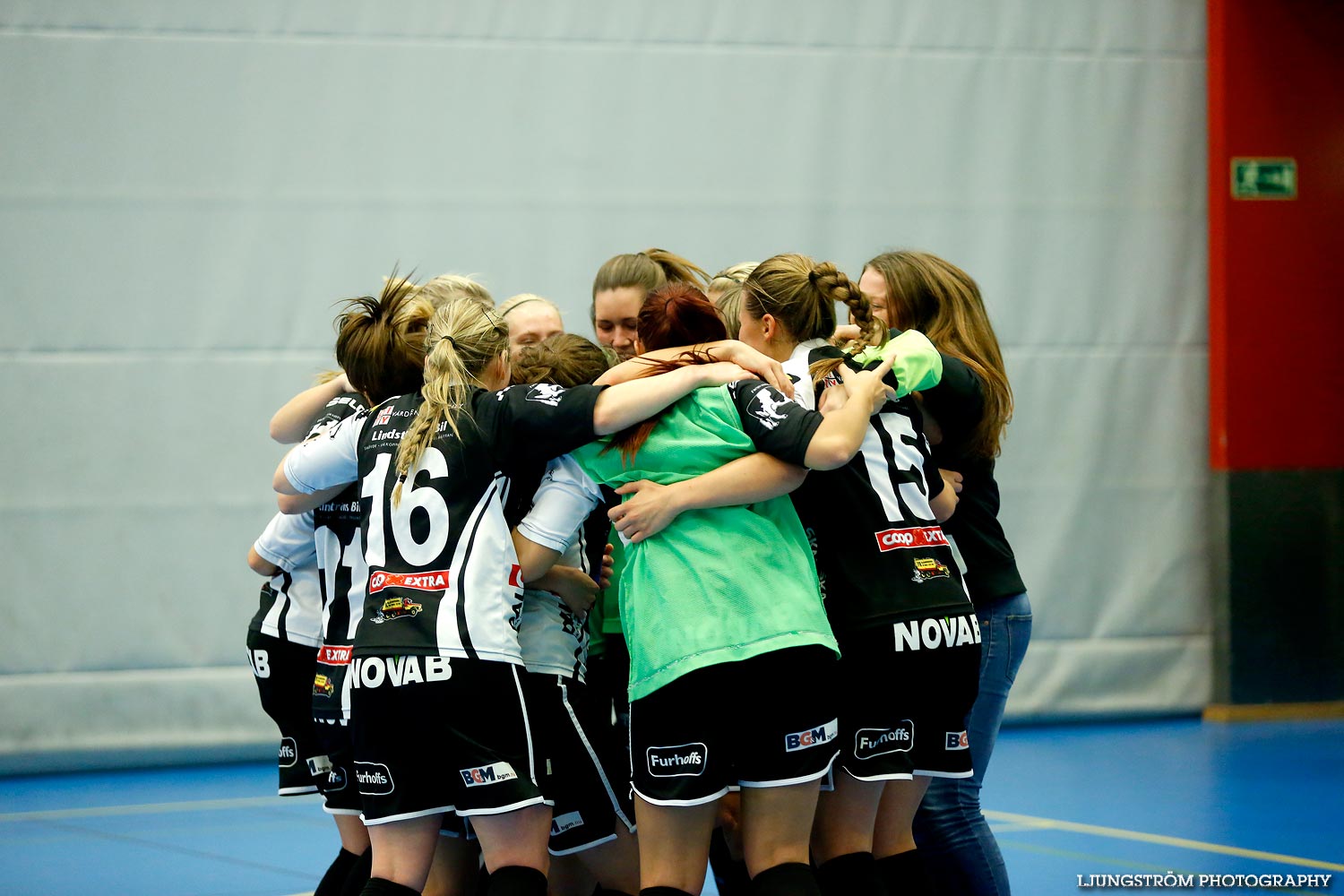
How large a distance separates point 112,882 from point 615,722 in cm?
234

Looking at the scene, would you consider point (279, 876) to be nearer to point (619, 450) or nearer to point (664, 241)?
point (619, 450)

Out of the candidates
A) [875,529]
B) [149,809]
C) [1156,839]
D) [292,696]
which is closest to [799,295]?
[875,529]

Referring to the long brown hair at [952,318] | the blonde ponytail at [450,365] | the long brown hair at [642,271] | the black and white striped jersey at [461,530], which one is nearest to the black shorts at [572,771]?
the black and white striped jersey at [461,530]

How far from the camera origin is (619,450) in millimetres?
2568

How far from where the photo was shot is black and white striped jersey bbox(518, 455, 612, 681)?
265 cm

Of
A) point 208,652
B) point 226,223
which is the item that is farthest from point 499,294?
point 208,652

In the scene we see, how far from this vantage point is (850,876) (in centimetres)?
264

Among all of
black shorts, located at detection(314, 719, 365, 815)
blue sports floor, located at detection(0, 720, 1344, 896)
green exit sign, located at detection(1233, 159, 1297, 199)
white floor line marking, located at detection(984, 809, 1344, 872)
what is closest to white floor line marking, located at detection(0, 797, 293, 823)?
blue sports floor, located at detection(0, 720, 1344, 896)

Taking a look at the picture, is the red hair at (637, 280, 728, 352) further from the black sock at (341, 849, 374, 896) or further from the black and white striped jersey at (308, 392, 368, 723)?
the black sock at (341, 849, 374, 896)

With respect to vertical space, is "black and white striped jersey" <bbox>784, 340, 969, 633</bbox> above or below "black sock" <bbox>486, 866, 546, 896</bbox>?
above

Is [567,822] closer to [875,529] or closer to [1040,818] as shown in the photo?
[875,529]

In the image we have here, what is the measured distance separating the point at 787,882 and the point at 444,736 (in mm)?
672

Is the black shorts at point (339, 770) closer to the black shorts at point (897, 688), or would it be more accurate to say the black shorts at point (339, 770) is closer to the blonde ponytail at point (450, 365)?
the blonde ponytail at point (450, 365)

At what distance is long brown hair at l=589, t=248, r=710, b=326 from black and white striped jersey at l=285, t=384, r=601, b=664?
0.97 meters
